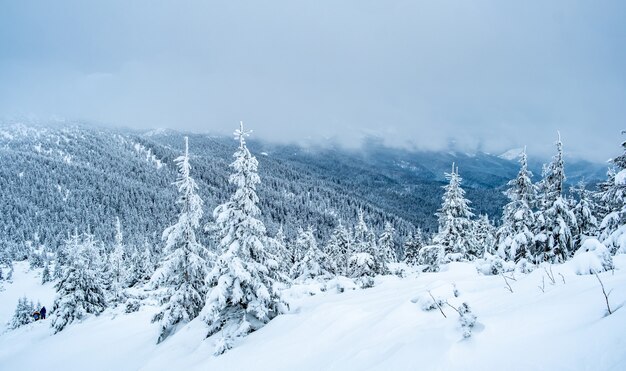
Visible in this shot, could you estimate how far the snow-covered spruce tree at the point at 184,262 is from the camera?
17.0m

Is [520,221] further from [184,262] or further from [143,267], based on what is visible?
[143,267]

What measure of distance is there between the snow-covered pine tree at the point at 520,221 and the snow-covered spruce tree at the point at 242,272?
14514 mm

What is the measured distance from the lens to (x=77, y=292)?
28.8 metres

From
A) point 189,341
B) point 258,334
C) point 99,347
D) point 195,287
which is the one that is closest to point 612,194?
point 258,334

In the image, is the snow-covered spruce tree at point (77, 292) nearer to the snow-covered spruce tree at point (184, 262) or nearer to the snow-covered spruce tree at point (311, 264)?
A: the snow-covered spruce tree at point (184, 262)

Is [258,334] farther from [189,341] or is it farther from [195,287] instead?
[195,287]

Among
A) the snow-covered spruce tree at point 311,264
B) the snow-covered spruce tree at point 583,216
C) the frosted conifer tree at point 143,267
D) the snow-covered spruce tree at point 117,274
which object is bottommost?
the frosted conifer tree at point 143,267

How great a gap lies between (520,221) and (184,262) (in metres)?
20.2

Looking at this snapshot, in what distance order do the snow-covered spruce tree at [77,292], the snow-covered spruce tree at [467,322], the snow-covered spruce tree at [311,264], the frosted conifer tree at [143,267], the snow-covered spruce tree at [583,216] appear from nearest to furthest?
the snow-covered spruce tree at [467,322] → the snow-covered spruce tree at [583,216] → the snow-covered spruce tree at [77,292] → the snow-covered spruce tree at [311,264] → the frosted conifer tree at [143,267]

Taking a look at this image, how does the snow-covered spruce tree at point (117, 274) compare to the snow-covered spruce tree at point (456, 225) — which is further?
the snow-covered spruce tree at point (117, 274)

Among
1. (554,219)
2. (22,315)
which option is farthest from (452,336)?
(22,315)

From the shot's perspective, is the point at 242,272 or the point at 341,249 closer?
the point at 242,272

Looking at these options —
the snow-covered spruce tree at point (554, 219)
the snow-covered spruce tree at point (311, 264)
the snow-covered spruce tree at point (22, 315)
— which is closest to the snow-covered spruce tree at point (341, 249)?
the snow-covered spruce tree at point (311, 264)

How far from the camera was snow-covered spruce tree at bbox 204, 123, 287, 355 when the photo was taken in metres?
12.6
